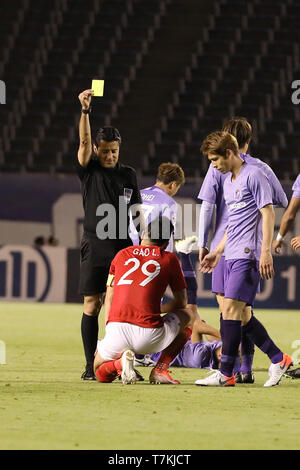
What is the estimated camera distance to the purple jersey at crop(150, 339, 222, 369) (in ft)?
29.6

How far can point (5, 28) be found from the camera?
28062 mm

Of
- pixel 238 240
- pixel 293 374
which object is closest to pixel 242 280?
pixel 238 240

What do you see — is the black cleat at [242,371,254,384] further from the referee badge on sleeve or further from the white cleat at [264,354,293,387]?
the referee badge on sleeve

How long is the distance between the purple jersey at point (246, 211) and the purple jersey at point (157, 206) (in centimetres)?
150

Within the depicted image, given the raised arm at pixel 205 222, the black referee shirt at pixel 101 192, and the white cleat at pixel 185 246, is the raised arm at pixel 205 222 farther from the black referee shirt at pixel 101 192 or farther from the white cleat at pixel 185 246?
the white cleat at pixel 185 246

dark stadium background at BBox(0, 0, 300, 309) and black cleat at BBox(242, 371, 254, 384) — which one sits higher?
dark stadium background at BBox(0, 0, 300, 309)

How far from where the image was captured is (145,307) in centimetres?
751

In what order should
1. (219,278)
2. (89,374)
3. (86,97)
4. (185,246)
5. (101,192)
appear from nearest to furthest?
(86,97)
(89,374)
(101,192)
(219,278)
(185,246)

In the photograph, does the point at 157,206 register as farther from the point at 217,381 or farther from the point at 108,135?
the point at 217,381

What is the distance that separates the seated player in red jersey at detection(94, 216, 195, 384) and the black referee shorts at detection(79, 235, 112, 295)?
15.5 inches

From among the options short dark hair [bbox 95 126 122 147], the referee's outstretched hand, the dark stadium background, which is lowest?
short dark hair [bbox 95 126 122 147]

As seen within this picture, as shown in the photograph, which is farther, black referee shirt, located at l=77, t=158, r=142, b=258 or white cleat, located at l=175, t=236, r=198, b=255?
white cleat, located at l=175, t=236, r=198, b=255

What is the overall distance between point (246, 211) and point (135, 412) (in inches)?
81.7

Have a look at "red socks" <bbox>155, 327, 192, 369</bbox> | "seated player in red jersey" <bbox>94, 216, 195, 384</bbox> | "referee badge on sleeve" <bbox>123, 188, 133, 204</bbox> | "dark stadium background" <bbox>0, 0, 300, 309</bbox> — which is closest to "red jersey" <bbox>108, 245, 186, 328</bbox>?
"seated player in red jersey" <bbox>94, 216, 195, 384</bbox>
